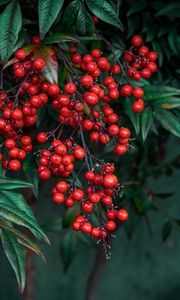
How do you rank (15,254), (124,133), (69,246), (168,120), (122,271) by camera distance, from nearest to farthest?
1. (15,254)
2. (124,133)
3. (168,120)
4. (69,246)
5. (122,271)

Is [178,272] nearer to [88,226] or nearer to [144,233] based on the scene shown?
[144,233]

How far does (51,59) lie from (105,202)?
208 mm

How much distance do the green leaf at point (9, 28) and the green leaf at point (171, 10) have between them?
0.91 feet

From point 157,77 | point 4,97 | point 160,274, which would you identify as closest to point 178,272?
point 160,274

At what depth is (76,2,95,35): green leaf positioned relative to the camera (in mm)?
706

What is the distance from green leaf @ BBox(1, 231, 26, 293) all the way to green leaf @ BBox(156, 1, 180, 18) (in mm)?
469

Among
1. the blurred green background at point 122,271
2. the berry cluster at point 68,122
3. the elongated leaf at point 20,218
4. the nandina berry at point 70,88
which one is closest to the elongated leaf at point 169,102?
the berry cluster at point 68,122

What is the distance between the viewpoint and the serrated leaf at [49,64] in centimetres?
64

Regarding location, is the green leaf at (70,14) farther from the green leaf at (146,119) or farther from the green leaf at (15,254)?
the green leaf at (15,254)

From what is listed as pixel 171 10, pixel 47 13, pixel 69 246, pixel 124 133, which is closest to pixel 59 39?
pixel 47 13

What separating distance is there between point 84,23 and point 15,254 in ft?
1.13

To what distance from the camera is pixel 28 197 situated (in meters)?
1.18

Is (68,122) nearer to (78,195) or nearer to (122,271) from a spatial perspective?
(78,195)

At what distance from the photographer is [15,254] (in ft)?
1.91
